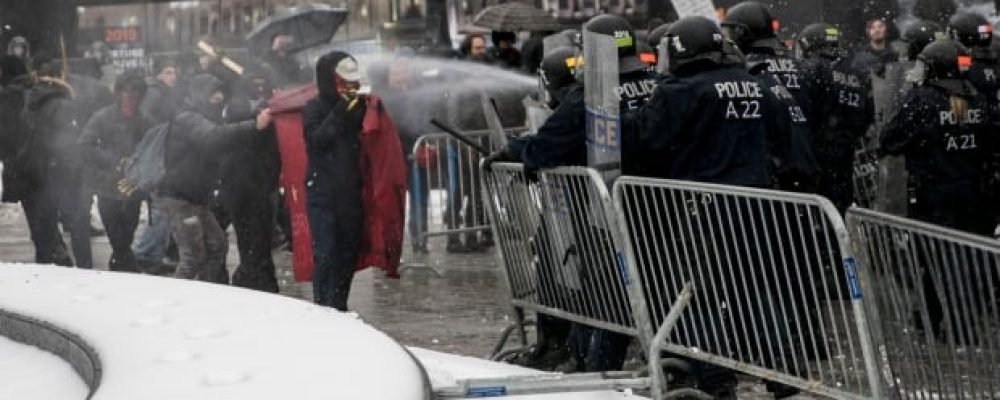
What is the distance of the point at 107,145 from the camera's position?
13445mm

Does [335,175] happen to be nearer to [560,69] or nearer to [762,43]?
[560,69]

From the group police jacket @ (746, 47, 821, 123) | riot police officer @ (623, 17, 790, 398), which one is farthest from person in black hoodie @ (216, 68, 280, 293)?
riot police officer @ (623, 17, 790, 398)

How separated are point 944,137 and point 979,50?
216 centimetres

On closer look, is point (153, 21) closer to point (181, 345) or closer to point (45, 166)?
point (45, 166)

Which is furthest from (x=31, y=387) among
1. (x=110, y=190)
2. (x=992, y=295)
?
(x=110, y=190)

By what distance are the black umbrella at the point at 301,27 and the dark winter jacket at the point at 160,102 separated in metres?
4.63

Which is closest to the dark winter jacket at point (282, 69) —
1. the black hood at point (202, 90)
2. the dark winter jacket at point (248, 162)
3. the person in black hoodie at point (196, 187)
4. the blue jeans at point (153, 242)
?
the blue jeans at point (153, 242)

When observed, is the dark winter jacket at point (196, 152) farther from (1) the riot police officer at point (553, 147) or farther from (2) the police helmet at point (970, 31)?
(2) the police helmet at point (970, 31)

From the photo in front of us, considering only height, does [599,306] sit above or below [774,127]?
below

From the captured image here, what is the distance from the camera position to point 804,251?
6.26m

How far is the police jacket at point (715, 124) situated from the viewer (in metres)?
7.35

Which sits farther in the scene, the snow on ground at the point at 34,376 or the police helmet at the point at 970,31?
the police helmet at the point at 970,31

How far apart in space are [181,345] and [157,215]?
11.4 meters

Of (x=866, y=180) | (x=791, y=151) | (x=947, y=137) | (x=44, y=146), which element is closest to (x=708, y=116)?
(x=791, y=151)
